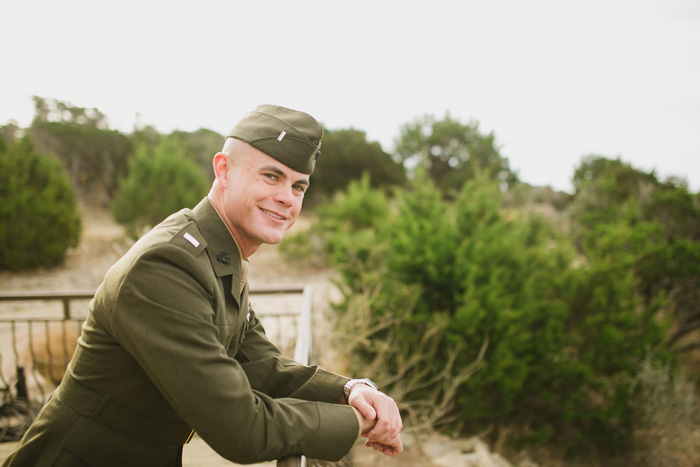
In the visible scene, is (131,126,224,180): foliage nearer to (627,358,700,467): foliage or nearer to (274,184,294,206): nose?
(627,358,700,467): foliage

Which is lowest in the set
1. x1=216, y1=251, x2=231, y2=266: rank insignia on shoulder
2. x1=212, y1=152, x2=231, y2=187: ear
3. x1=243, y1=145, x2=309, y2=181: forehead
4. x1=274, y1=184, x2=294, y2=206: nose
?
x1=216, y1=251, x2=231, y2=266: rank insignia on shoulder

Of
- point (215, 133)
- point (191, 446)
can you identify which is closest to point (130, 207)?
point (191, 446)

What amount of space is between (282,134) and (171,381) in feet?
2.91

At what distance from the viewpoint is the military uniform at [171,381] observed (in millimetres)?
1110

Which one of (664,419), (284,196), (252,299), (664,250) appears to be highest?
(664,250)

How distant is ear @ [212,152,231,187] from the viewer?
1.52 metres

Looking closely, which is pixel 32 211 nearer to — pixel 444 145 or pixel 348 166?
pixel 348 166

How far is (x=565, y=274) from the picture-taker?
727cm

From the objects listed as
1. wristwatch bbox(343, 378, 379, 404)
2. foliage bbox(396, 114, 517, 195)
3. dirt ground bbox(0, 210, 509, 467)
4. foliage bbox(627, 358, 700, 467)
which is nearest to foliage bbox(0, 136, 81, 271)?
dirt ground bbox(0, 210, 509, 467)

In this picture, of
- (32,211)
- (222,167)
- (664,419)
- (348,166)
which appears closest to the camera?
(222,167)

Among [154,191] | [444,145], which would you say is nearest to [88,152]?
[154,191]

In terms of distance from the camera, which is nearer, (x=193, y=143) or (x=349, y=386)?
(x=349, y=386)

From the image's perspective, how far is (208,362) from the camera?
1119mm

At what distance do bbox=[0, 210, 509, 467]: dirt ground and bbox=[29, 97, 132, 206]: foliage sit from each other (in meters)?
2.49
